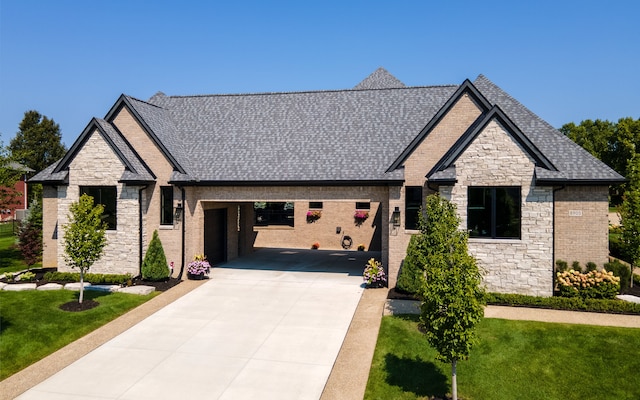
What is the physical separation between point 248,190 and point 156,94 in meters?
10.2

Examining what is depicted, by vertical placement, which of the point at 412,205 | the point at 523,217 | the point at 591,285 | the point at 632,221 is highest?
the point at 412,205

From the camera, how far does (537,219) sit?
16.7 m

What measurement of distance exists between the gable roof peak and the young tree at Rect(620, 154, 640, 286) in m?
19.4

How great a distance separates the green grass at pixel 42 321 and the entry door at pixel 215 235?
20.2 ft

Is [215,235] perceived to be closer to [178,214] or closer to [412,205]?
[178,214]

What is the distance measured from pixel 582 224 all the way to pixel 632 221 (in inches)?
109

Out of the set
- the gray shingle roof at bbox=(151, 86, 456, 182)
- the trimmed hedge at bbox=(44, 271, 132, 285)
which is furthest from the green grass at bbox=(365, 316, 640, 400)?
the trimmed hedge at bbox=(44, 271, 132, 285)

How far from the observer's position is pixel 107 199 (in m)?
20.6

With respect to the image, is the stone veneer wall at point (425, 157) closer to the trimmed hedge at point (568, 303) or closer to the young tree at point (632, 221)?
the trimmed hedge at point (568, 303)

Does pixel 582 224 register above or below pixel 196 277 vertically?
above

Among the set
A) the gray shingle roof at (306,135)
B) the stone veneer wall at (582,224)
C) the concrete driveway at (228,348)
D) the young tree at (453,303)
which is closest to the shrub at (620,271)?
the stone veneer wall at (582,224)

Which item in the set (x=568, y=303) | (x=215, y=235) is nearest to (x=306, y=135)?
(x=215, y=235)

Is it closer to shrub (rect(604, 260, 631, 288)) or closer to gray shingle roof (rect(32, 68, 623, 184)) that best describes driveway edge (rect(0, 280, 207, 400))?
gray shingle roof (rect(32, 68, 623, 184))

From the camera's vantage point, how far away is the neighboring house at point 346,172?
17.0 m
